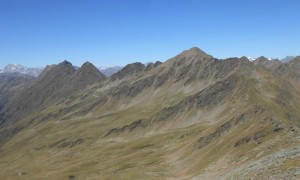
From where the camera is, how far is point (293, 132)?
103 metres

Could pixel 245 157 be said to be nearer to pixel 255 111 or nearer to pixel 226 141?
pixel 226 141

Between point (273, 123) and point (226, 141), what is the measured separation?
878 inches

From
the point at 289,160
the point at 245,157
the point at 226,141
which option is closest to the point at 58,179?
the point at 226,141

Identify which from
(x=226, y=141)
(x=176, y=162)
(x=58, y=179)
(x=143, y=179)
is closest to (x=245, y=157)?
(x=226, y=141)

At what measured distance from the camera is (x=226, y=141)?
141 meters

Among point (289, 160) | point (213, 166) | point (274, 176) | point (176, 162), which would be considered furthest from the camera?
point (176, 162)

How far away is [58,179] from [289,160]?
142m

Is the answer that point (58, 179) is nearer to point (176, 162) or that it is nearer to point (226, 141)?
point (176, 162)

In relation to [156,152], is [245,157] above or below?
above

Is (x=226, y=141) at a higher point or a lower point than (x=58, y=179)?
higher

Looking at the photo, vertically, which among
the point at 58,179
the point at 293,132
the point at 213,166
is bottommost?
the point at 58,179

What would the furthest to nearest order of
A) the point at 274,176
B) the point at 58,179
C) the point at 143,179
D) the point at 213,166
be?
1. the point at 58,179
2. the point at 143,179
3. the point at 213,166
4. the point at 274,176

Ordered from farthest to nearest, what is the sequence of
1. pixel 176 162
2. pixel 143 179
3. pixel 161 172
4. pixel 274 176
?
pixel 176 162 < pixel 161 172 < pixel 143 179 < pixel 274 176

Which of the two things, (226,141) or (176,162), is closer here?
(226,141)
